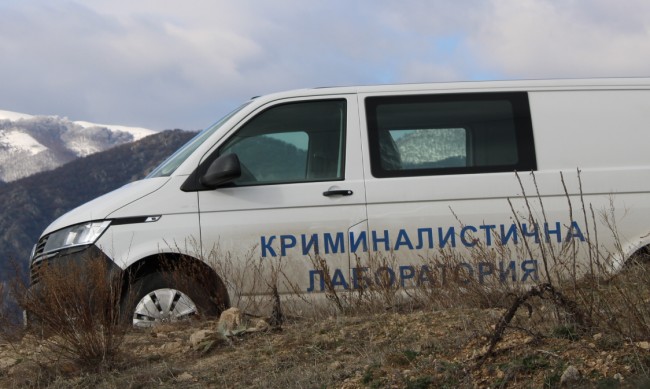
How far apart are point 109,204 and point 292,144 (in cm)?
132

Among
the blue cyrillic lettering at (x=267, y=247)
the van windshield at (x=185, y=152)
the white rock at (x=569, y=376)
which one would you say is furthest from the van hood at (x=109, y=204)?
the white rock at (x=569, y=376)

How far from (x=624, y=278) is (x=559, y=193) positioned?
6.47 ft

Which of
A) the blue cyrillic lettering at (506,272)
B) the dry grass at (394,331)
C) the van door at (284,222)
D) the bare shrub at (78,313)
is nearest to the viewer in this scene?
the dry grass at (394,331)

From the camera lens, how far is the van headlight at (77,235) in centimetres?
609

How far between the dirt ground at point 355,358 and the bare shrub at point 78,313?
8 centimetres

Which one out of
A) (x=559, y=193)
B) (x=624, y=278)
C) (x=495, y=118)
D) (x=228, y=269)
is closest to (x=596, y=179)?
(x=559, y=193)

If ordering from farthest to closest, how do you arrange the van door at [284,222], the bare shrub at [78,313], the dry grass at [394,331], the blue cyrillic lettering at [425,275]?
the van door at [284,222] < the blue cyrillic lettering at [425,275] < the bare shrub at [78,313] < the dry grass at [394,331]

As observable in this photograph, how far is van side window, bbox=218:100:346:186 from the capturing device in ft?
20.6

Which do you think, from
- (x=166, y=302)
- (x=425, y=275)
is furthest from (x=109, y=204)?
(x=425, y=275)

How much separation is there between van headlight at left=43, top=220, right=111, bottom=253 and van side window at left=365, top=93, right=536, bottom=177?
1.90m

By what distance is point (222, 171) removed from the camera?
6.00 meters

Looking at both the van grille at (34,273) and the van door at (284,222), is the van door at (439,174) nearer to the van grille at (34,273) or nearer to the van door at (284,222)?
the van door at (284,222)

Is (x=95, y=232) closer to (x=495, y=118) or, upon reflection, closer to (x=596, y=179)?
(x=495, y=118)

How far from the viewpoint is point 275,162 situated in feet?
20.7
